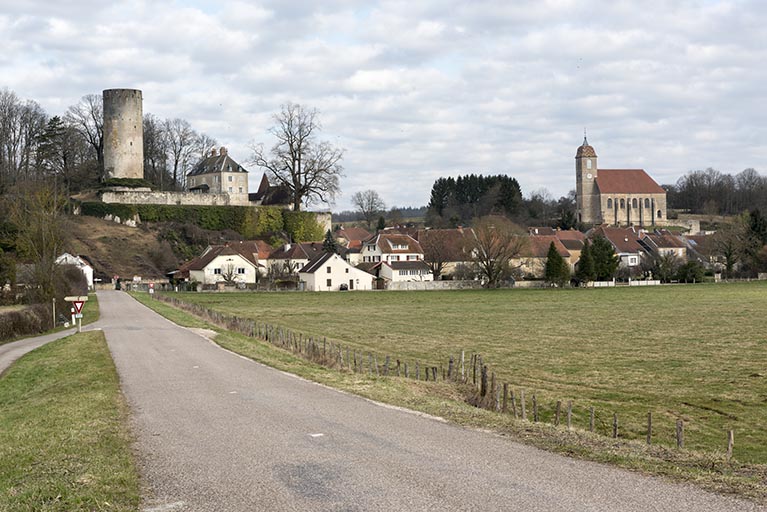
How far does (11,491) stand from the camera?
9078 mm

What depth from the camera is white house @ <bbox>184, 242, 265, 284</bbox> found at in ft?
295

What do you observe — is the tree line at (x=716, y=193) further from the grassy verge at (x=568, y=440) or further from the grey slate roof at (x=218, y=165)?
the grassy verge at (x=568, y=440)

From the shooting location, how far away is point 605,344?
3291 centimetres

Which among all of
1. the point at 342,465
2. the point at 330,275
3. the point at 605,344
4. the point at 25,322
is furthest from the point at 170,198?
the point at 342,465

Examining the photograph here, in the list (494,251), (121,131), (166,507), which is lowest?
(166,507)

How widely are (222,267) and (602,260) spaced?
143 feet

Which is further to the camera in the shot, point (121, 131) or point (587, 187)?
point (587, 187)

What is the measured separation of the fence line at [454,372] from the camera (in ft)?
46.8

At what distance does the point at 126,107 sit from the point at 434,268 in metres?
43.2

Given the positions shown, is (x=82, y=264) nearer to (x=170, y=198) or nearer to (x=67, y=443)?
(x=170, y=198)

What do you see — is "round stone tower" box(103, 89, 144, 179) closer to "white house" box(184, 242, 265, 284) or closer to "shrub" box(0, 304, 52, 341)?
"white house" box(184, 242, 265, 284)

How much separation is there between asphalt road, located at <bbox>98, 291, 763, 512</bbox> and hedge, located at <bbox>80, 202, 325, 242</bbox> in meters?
85.9

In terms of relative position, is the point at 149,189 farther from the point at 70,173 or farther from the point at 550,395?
the point at 550,395

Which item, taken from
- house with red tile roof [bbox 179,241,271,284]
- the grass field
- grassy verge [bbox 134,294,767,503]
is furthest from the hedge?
grassy verge [bbox 134,294,767,503]
